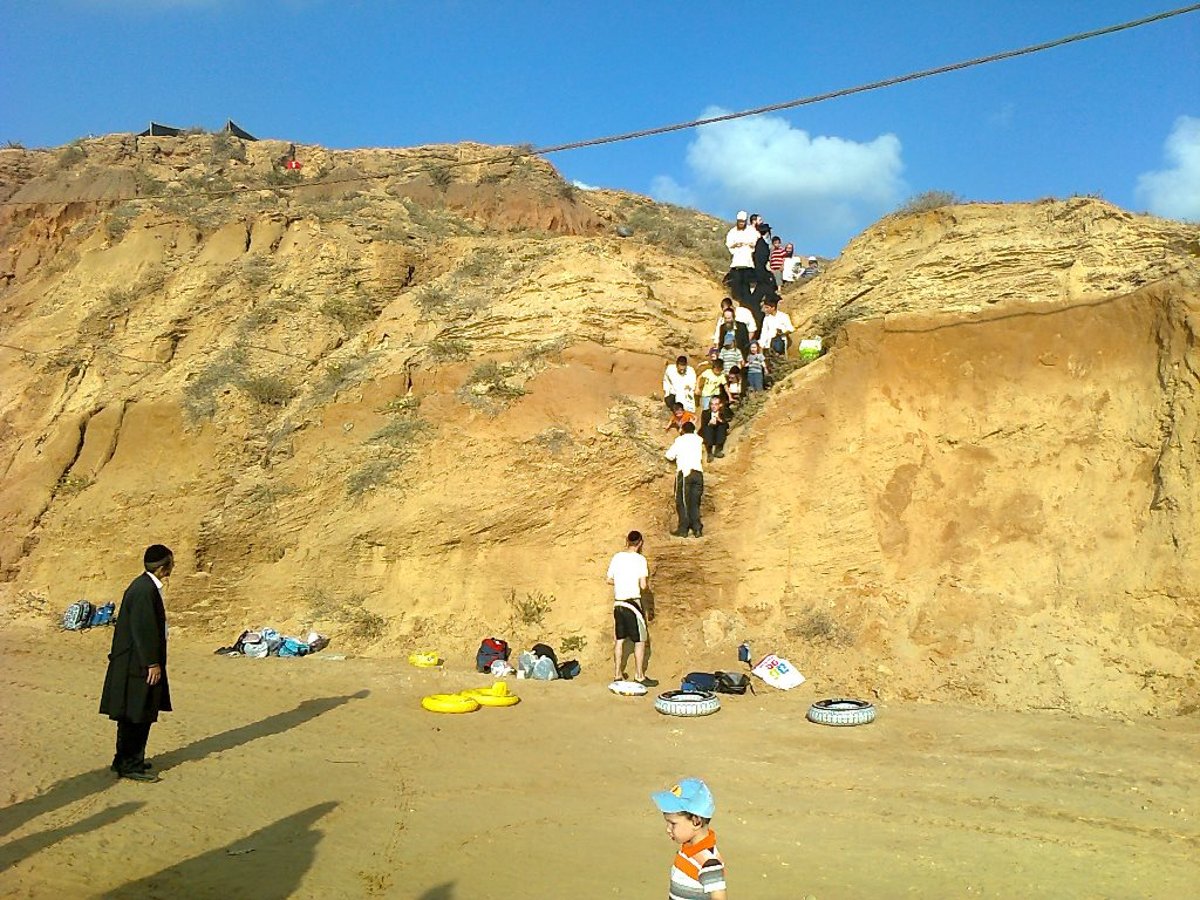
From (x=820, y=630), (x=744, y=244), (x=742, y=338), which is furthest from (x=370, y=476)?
(x=744, y=244)

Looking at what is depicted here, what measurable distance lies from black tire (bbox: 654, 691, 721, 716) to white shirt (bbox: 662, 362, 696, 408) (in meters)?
5.46

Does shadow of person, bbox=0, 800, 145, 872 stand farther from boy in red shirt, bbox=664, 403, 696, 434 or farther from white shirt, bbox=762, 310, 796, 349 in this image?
white shirt, bbox=762, 310, 796, 349

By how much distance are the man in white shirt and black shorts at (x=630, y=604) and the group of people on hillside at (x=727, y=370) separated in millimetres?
1637

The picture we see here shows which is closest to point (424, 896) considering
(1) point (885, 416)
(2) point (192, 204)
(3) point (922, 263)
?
(1) point (885, 416)

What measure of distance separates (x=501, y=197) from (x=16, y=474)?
13.7 meters

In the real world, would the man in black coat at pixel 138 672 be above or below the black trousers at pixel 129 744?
above

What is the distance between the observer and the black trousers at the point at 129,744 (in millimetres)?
7379

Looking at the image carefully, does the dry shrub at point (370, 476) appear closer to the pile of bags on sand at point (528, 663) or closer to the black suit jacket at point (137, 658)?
the pile of bags on sand at point (528, 663)

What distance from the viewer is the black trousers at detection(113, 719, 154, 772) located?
7.38 metres

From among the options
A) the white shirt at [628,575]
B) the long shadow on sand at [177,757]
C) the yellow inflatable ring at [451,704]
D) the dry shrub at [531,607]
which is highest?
the white shirt at [628,575]

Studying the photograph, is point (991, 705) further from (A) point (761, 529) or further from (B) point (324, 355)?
(B) point (324, 355)

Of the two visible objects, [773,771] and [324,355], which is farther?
[324,355]

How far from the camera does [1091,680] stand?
932cm

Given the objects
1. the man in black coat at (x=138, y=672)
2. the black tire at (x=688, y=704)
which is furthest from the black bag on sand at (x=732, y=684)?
the man in black coat at (x=138, y=672)
